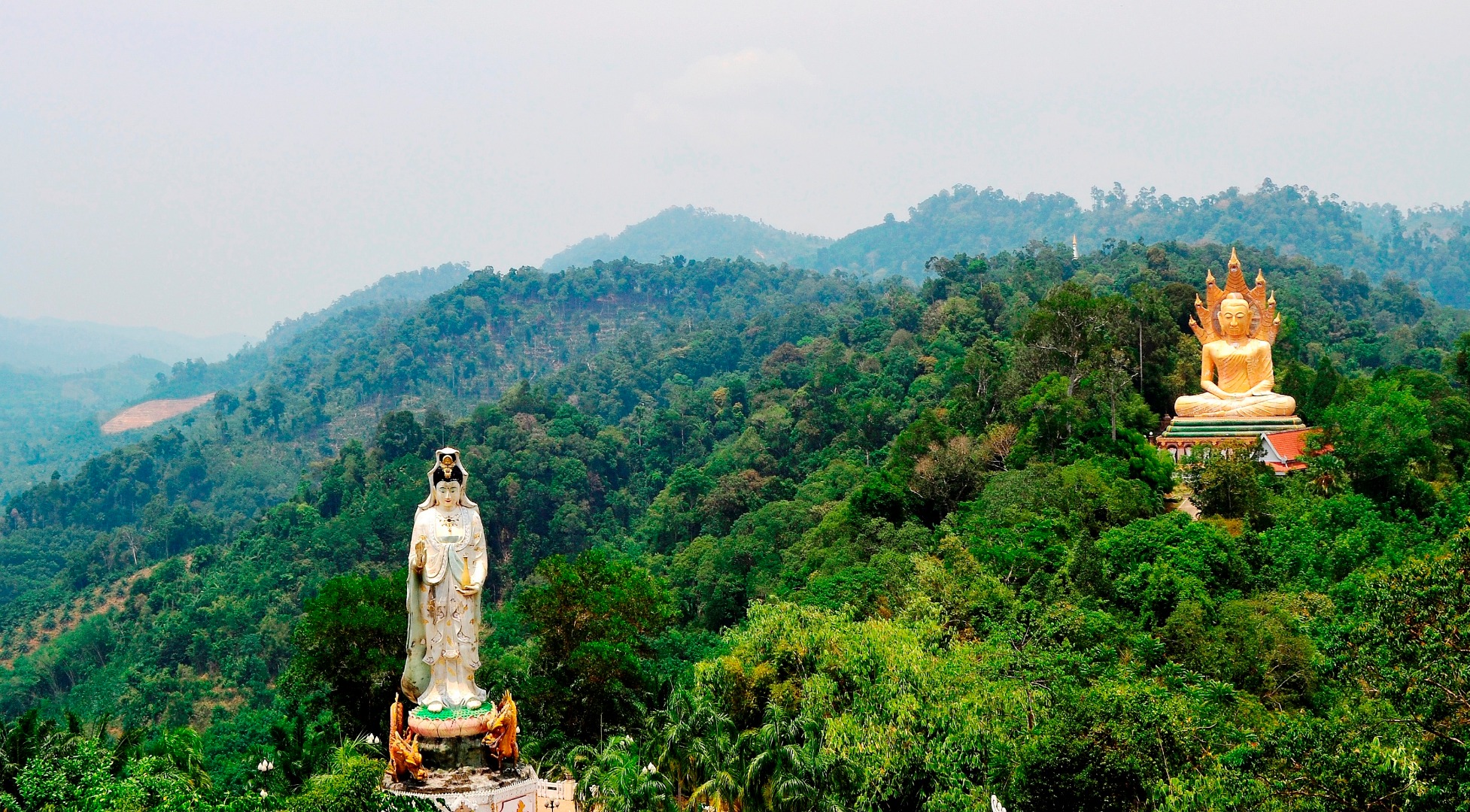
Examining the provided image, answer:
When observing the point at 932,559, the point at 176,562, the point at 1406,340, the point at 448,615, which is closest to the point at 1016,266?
the point at 1406,340

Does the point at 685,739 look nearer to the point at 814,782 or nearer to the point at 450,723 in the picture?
the point at 814,782

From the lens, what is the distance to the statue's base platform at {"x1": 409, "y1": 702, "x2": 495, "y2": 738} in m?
15.3

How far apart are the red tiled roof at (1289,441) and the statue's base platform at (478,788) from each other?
15.5 metres

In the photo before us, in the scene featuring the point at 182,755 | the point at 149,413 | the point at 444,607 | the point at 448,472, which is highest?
the point at 448,472

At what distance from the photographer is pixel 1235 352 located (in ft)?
88.9

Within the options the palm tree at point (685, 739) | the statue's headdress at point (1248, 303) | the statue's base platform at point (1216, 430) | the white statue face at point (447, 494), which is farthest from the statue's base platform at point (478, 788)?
the statue's headdress at point (1248, 303)

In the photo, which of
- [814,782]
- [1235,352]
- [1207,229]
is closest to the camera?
[814,782]

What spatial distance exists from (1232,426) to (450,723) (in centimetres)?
1680

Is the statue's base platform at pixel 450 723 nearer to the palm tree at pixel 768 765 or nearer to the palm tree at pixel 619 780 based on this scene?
the palm tree at pixel 619 780

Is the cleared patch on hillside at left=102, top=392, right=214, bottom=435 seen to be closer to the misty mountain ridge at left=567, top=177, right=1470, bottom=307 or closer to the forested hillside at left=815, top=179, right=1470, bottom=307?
the misty mountain ridge at left=567, top=177, right=1470, bottom=307

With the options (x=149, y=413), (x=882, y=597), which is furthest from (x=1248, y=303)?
(x=149, y=413)

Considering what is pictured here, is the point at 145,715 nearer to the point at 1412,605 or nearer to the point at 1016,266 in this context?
the point at 1412,605

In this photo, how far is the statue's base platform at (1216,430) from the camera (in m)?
26.0

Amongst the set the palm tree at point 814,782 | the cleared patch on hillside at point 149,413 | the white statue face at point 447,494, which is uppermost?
the white statue face at point 447,494
